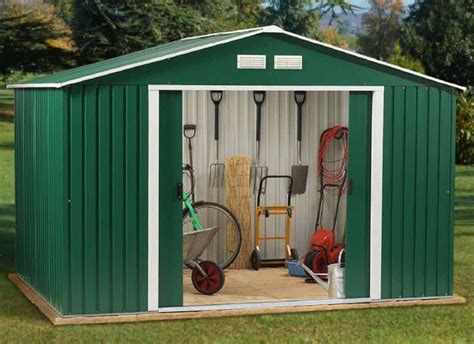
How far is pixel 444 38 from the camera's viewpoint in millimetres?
45656

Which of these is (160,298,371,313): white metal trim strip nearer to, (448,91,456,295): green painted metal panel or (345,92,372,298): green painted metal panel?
(345,92,372,298): green painted metal panel

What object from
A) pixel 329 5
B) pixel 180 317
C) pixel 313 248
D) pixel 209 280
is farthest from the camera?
pixel 329 5

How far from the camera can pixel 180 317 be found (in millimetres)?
9438

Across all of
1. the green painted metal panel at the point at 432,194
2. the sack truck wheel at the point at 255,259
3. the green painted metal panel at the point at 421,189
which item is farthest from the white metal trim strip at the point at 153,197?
the sack truck wheel at the point at 255,259

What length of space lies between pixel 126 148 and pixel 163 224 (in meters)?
0.65

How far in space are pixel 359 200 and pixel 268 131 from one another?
2.38 meters

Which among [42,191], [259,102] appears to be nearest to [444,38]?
[259,102]

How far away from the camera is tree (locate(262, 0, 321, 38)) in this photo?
2228 inches

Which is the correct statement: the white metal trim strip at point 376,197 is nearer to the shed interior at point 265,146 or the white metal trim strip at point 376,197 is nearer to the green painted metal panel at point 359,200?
the green painted metal panel at point 359,200

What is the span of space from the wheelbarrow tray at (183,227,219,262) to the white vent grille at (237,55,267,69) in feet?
5.84

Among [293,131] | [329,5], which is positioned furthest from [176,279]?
[329,5]

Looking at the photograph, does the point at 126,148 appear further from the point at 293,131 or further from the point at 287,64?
the point at 293,131

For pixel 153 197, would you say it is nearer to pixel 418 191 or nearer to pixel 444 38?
pixel 418 191

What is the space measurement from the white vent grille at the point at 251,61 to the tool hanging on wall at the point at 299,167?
2454mm
